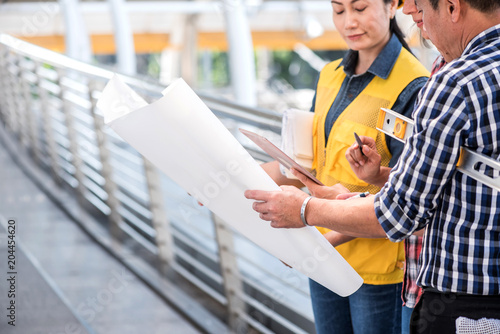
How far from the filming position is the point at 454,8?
1.09 m

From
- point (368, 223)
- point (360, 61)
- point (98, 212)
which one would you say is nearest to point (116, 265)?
point (98, 212)

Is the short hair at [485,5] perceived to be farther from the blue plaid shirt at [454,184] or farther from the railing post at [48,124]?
the railing post at [48,124]

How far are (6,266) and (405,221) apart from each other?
261 cm

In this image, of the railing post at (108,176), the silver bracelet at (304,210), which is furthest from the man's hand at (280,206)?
the railing post at (108,176)

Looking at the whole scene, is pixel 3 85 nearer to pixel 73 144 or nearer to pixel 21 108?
pixel 21 108

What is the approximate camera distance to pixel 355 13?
1.69 m

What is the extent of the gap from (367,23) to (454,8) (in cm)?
59

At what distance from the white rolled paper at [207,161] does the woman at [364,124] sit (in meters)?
0.19

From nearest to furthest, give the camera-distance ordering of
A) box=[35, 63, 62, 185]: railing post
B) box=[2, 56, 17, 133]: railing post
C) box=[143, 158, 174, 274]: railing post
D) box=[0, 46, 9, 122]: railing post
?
box=[143, 158, 174, 274]: railing post, box=[35, 63, 62, 185]: railing post, box=[2, 56, 17, 133]: railing post, box=[0, 46, 9, 122]: railing post

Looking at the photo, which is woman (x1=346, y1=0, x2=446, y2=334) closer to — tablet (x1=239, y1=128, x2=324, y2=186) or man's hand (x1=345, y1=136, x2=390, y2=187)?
man's hand (x1=345, y1=136, x2=390, y2=187)

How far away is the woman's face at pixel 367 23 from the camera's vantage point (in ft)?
5.49

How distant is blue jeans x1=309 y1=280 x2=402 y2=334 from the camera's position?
5.42 ft

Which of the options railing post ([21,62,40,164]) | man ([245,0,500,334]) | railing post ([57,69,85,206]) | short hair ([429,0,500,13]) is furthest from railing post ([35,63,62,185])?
short hair ([429,0,500,13])

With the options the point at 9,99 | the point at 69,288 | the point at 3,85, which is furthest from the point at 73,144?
the point at 3,85
